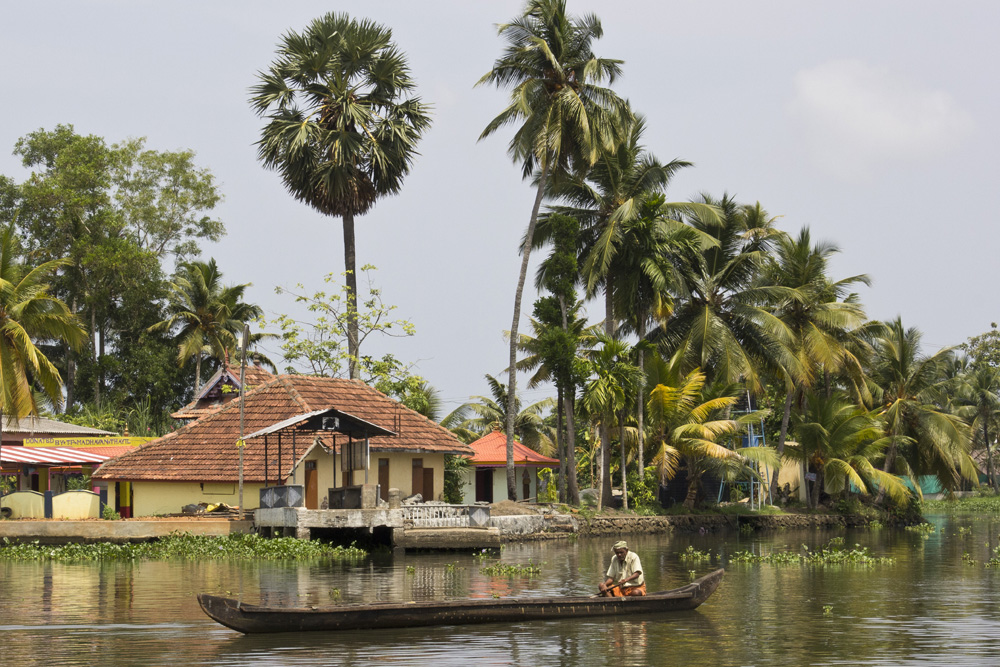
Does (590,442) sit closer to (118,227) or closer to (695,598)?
(118,227)

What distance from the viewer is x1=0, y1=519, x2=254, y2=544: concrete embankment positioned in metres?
31.5

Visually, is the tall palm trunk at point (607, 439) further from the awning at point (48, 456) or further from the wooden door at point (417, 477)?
the awning at point (48, 456)

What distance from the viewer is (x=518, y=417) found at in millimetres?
61031

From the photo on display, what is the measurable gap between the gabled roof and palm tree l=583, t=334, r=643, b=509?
471 inches

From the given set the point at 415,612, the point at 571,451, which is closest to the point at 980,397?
the point at 571,451

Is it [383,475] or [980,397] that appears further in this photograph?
[980,397]

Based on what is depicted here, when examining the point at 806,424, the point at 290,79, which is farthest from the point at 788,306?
the point at 290,79

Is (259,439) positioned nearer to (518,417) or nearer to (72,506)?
(72,506)

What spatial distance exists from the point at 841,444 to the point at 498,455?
15236 mm

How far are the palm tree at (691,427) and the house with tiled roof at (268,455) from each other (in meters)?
8.65

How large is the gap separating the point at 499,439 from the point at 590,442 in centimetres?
451

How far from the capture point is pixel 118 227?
58812 mm

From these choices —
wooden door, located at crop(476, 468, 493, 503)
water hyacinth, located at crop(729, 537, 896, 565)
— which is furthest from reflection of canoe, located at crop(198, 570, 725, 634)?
wooden door, located at crop(476, 468, 493, 503)

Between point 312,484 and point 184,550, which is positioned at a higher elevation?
point 312,484
